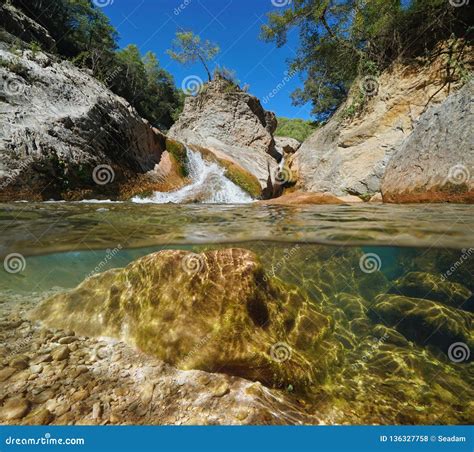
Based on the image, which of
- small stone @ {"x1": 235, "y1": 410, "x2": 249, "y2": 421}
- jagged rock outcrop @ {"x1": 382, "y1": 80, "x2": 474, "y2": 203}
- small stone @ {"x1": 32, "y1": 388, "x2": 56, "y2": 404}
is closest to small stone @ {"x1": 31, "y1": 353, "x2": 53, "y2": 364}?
small stone @ {"x1": 32, "y1": 388, "x2": 56, "y2": 404}

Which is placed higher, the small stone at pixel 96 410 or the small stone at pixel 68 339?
the small stone at pixel 68 339

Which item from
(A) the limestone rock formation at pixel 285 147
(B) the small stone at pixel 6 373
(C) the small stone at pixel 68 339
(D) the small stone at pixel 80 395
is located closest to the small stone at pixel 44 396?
(D) the small stone at pixel 80 395

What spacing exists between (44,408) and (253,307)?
84.6 inches

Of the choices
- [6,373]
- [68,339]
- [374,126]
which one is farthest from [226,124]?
[6,373]

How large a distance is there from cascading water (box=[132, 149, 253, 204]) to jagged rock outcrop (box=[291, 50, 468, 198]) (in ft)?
16.5

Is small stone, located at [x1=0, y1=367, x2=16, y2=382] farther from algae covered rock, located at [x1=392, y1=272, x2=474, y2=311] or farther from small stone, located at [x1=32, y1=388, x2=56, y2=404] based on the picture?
algae covered rock, located at [x1=392, y1=272, x2=474, y2=311]

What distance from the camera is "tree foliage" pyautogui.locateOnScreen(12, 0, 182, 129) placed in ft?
89.7

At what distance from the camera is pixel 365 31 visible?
15664 millimetres

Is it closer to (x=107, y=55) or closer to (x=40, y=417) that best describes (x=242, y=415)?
(x=40, y=417)

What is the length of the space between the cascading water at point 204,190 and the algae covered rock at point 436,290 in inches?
342

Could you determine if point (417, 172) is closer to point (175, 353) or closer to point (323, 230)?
point (323, 230)

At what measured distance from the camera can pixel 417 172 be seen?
8680mm

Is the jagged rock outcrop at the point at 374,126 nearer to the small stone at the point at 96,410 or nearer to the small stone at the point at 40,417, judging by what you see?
the small stone at the point at 96,410

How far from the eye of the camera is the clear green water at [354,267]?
2.92 meters
